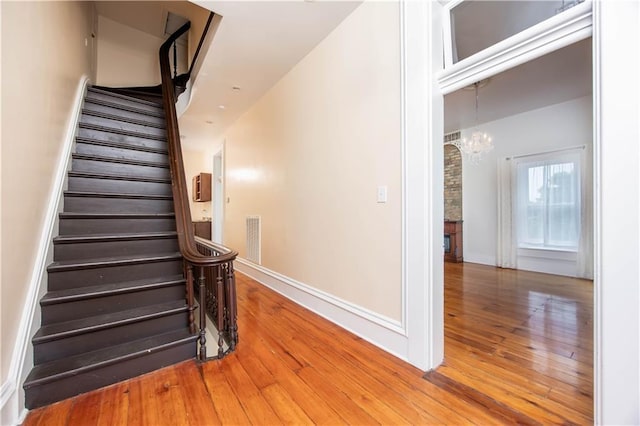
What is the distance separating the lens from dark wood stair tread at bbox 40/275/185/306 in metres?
1.75

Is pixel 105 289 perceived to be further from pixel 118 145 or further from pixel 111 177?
pixel 118 145

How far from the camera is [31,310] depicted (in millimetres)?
1578

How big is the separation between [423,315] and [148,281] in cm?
211

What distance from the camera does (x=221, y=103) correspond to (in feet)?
13.3

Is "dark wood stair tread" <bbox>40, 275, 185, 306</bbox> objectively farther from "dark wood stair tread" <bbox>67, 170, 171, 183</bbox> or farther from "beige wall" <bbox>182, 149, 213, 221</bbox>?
"beige wall" <bbox>182, 149, 213, 221</bbox>

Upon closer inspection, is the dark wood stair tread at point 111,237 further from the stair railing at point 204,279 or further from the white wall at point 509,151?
the white wall at point 509,151

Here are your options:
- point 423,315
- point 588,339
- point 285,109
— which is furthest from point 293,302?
point 588,339

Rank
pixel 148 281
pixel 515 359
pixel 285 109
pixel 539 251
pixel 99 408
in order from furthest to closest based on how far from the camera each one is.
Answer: pixel 539 251 < pixel 285 109 < pixel 148 281 < pixel 515 359 < pixel 99 408

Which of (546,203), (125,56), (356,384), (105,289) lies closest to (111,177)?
(105,289)

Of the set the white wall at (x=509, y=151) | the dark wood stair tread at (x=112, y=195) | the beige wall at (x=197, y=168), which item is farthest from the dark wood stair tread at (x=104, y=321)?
the white wall at (x=509, y=151)

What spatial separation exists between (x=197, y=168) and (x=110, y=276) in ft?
18.9

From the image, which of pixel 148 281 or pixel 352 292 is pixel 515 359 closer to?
pixel 352 292

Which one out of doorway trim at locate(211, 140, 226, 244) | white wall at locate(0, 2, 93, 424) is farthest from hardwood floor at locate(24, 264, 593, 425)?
doorway trim at locate(211, 140, 226, 244)

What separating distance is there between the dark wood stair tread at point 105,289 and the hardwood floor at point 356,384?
624 mm
